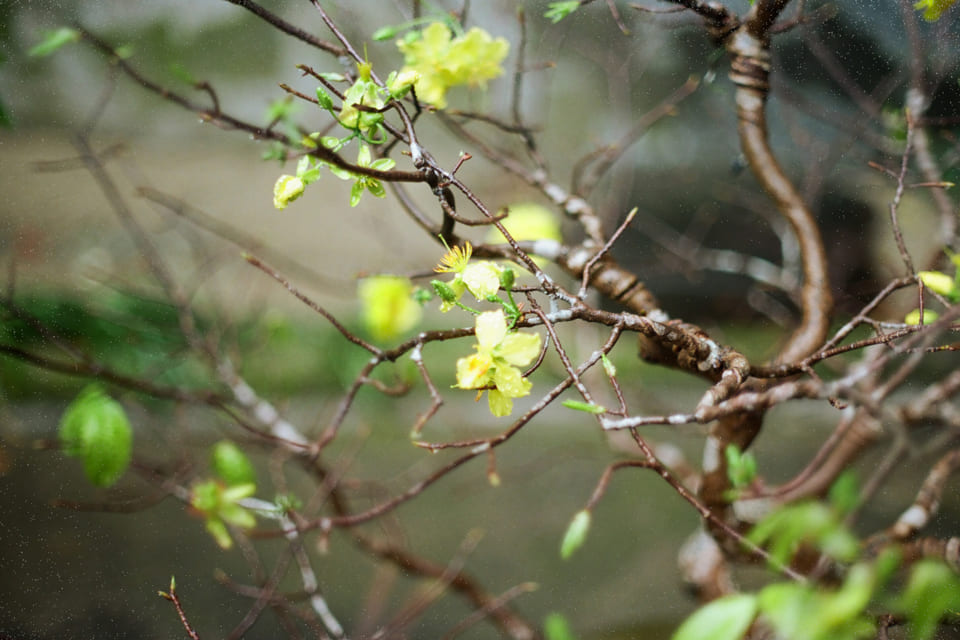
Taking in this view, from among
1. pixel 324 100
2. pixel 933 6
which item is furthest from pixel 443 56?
pixel 933 6

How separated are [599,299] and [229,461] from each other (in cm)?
33

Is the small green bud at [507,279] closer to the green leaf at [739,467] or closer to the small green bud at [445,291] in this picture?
the small green bud at [445,291]

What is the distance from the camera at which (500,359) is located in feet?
1.01

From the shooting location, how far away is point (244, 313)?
123 cm

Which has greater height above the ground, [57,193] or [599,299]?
[599,299]

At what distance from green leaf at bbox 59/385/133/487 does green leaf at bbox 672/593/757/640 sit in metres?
0.45

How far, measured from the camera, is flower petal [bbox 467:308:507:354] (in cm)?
29

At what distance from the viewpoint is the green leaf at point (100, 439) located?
495 mm

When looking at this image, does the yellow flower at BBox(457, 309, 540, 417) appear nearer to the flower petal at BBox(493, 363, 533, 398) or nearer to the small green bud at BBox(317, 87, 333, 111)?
the flower petal at BBox(493, 363, 533, 398)

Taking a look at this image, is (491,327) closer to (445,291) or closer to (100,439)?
(445,291)

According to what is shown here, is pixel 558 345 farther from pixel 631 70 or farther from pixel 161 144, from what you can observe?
pixel 161 144

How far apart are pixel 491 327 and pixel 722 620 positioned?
15 centimetres

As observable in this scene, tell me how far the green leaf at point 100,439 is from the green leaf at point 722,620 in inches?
17.7

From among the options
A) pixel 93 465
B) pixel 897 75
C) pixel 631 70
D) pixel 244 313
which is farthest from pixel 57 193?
pixel 897 75
